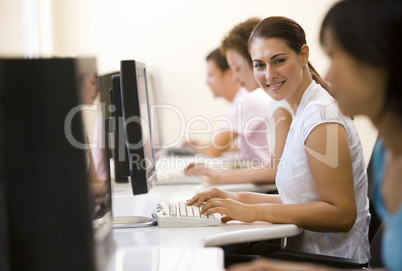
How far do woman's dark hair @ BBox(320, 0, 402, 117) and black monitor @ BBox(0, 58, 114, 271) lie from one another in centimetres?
45

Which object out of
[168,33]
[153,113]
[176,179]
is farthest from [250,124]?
[168,33]

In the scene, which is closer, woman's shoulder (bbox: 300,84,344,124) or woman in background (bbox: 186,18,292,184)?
woman's shoulder (bbox: 300,84,344,124)

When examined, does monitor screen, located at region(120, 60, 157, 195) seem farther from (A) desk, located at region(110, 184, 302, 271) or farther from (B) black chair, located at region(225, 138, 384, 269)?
(B) black chair, located at region(225, 138, 384, 269)

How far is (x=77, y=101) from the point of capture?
869 millimetres

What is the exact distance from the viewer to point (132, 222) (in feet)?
5.40

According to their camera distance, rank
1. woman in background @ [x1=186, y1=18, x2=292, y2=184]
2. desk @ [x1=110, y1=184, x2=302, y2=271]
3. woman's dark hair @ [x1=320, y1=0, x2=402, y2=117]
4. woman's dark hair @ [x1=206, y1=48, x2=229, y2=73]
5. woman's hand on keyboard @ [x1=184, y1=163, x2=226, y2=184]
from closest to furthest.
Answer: woman's dark hair @ [x1=320, y1=0, x2=402, y2=117] → desk @ [x1=110, y1=184, x2=302, y2=271] → woman in background @ [x1=186, y1=18, x2=292, y2=184] → woman's hand on keyboard @ [x1=184, y1=163, x2=226, y2=184] → woman's dark hair @ [x1=206, y1=48, x2=229, y2=73]

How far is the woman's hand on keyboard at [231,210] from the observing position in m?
1.51

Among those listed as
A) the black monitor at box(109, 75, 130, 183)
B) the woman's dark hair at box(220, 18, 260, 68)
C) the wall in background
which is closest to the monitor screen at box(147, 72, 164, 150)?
the black monitor at box(109, 75, 130, 183)

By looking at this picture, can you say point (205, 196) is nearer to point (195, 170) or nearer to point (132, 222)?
point (132, 222)

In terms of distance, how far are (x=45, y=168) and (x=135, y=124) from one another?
2.09ft

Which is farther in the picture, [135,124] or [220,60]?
[220,60]

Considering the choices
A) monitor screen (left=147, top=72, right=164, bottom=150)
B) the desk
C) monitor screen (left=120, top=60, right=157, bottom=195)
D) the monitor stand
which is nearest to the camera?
the desk

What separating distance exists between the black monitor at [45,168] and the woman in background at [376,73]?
0.32 metres

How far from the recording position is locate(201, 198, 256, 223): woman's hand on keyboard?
1513 mm
